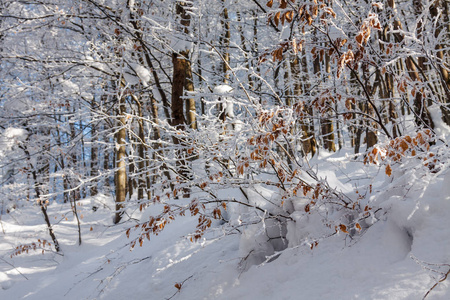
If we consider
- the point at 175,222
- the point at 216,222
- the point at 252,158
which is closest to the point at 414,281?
the point at 252,158

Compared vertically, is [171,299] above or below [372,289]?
below

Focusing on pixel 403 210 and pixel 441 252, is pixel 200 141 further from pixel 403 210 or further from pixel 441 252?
pixel 441 252

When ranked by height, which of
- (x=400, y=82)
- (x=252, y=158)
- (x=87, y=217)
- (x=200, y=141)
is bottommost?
(x=87, y=217)

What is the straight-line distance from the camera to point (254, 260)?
313 centimetres

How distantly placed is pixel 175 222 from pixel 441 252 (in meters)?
4.03

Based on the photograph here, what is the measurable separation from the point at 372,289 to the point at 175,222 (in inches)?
148

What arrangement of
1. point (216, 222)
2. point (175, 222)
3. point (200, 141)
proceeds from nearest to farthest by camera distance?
point (200, 141), point (216, 222), point (175, 222)

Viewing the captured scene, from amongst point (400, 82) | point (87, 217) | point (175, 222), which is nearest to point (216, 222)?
point (175, 222)

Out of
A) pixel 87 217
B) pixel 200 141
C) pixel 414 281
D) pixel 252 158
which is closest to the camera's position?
pixel 414 281

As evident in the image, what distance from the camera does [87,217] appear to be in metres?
14.2

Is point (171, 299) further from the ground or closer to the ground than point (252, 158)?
closer to the ground

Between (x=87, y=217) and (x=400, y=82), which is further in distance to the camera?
(x=87, y=217)

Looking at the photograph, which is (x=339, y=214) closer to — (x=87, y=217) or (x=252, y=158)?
(x=252, y=158)

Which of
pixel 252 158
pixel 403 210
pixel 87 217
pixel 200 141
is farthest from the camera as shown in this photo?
pixel 87 217
